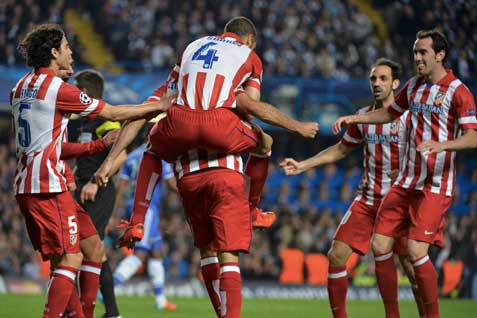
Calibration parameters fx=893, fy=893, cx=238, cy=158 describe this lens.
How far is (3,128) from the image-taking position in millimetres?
19312

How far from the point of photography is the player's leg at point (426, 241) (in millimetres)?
6828

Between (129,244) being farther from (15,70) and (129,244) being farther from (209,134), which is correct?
(15,70)

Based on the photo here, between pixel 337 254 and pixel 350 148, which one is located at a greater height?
pixel 350 148

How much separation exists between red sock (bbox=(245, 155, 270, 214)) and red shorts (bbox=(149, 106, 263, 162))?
0.76 metres

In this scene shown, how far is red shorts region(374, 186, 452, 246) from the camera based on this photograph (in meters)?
6.88

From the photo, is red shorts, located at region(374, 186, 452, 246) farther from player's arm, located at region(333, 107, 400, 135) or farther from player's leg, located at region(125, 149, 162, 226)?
player's leg, located at region(125, 149, 162, 226)

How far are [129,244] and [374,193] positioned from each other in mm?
2413

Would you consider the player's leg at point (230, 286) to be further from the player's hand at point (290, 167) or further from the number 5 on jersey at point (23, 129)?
the number 5 on jersey at point (23, 129)

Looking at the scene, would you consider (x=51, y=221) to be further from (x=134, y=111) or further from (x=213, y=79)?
(x=213, y=79)

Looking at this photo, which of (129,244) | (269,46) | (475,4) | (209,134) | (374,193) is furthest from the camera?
(269,46)

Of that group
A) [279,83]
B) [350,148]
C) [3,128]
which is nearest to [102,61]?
[3,128]

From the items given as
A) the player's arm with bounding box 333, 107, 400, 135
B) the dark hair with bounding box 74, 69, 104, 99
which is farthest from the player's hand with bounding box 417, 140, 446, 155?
the dark hair with bounding box 74, 69, 104, 99

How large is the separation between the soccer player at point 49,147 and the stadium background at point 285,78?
8.03 metres

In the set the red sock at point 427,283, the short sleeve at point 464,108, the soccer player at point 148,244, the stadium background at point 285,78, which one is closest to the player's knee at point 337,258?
the red sock at point 427,283
